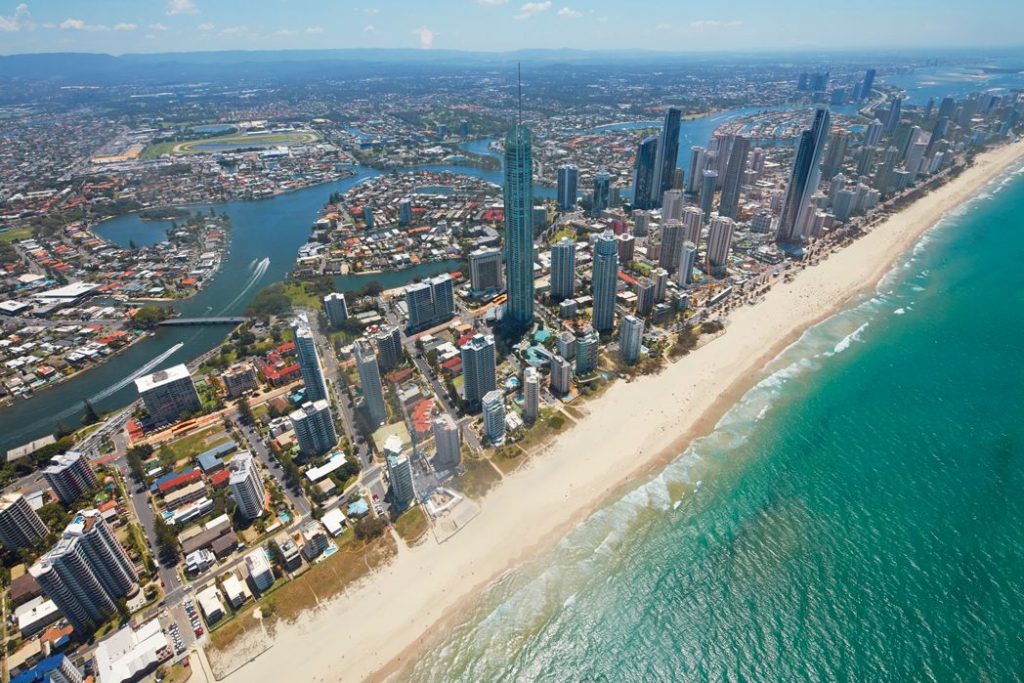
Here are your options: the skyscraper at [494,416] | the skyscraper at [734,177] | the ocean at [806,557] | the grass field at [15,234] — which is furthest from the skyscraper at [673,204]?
the grass field at [15,234]

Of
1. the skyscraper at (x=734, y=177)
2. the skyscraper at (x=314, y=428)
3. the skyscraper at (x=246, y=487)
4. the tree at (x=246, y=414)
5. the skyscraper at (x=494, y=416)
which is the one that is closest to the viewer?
the skyscraper at (x=246, y=487)

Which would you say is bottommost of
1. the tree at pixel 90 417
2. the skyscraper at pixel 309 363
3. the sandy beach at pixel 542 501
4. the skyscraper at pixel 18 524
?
the sandy beach at pixel 542 501

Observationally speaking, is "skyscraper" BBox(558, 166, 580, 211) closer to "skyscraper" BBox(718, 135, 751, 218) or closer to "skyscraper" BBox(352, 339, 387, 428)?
"skyscraper" BBox(718, 135, 751, 218)

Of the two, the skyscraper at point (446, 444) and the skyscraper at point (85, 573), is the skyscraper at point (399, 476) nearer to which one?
the skyscraper at point (446, 444)

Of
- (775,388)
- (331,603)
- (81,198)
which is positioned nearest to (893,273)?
(775,388)

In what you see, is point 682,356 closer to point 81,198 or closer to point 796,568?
point 796,568

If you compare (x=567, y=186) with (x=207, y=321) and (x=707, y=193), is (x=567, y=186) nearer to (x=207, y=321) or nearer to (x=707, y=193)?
(x=707, y=193)

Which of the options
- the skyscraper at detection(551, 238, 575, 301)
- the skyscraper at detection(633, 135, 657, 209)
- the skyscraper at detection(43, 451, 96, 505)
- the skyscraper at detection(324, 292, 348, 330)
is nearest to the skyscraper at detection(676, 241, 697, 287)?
the skyscraper at detection(551, 238, 575, 301)
